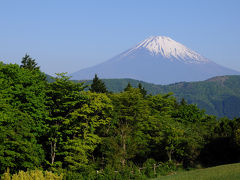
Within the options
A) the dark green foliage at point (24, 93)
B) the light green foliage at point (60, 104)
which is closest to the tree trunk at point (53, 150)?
the light green foliage at point (60, 104)

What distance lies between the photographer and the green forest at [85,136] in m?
36.1

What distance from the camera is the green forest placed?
3609cm

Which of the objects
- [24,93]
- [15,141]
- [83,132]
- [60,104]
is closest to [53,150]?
[83,132]

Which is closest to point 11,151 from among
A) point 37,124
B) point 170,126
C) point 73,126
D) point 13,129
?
point 13,129

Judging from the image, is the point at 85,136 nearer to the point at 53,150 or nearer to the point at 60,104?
the point at 53,150

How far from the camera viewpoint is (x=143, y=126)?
173 ft

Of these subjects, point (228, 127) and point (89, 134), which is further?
point (228, 127)

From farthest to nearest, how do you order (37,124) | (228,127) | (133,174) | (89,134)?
(228,127) < (89,134) < (37,124) < (133,174)

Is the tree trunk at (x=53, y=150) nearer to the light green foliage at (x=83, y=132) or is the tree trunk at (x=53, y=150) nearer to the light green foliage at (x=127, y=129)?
the light green foliage at (x=83, y=132)

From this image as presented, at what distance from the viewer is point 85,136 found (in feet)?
140

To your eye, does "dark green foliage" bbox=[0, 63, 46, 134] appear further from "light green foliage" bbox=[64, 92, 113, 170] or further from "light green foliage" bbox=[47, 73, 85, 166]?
"light green foliage" bbox=[64, 92, 113, 170]

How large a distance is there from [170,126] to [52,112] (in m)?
14.6

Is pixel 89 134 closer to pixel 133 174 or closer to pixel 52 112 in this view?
pixel 52 112

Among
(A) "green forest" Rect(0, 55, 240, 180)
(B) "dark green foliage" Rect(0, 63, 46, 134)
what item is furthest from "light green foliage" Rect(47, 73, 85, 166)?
(B) "dark green foliage" Rect(0, 63, 46, 134)
